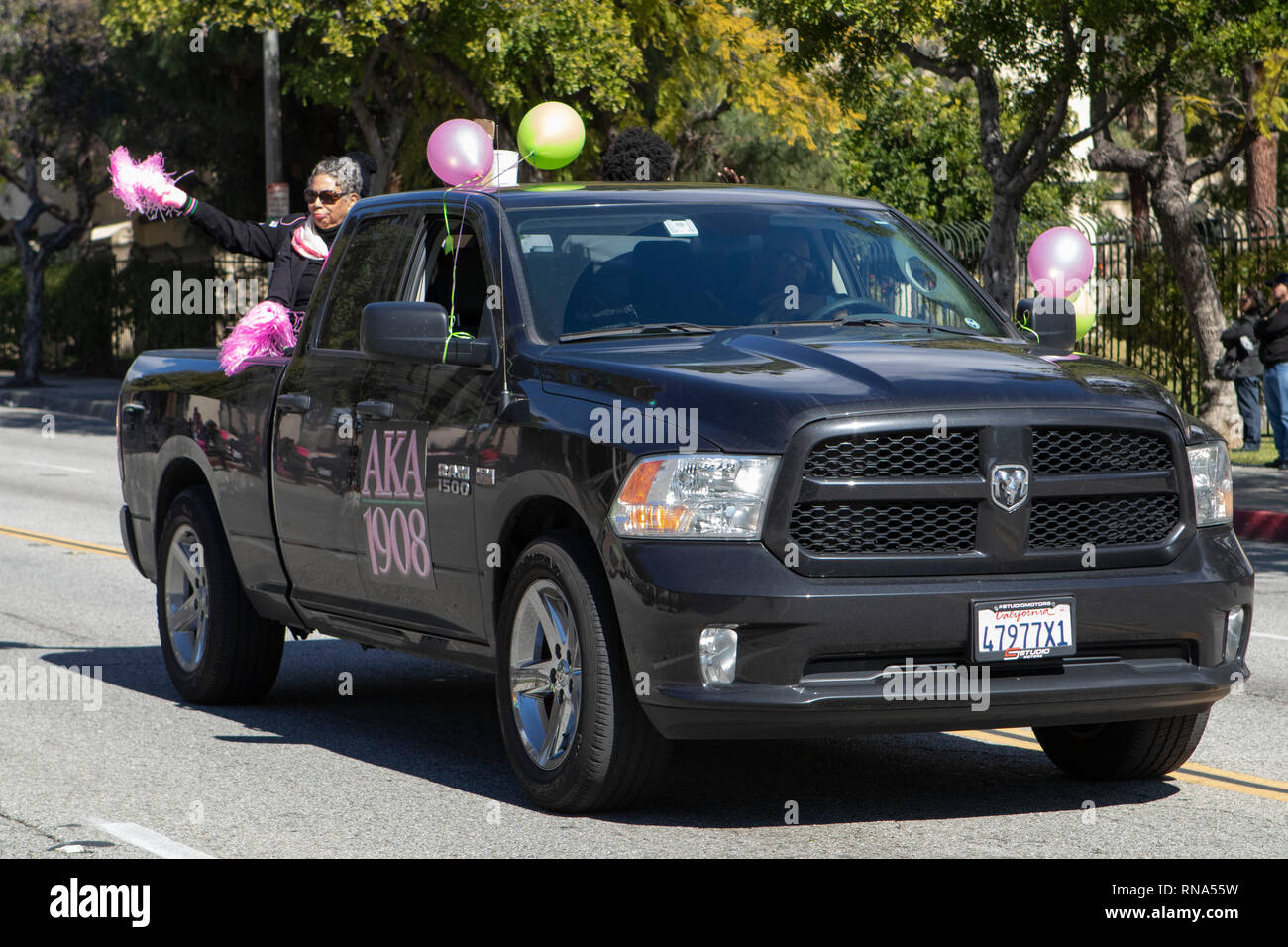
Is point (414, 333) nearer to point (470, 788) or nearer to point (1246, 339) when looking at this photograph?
point (470, 788)

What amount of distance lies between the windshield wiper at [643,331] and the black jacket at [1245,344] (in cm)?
1450

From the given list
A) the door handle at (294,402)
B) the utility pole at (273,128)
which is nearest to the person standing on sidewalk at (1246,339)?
the utility pole at (273,128)

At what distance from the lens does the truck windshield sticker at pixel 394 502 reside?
6.80 metres

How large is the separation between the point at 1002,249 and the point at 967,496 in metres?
15.1

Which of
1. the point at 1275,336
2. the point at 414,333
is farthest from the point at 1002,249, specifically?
the point at 414,333

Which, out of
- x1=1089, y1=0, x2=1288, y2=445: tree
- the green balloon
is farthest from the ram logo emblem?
x1=1089, y1=0, x2=1288, y2=445: tree

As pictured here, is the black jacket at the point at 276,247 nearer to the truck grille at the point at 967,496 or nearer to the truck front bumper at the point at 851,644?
the truck front bumper at the point at 851,644

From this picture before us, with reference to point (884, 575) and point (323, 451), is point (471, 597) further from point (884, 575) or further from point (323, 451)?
point (884, 575)

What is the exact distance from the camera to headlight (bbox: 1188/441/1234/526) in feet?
19.9

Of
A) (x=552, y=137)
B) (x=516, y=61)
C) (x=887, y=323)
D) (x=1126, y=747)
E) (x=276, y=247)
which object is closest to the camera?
(x=1126, y=747)

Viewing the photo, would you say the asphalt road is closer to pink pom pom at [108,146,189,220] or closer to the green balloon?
pink pom pom at [108,146,189,220]

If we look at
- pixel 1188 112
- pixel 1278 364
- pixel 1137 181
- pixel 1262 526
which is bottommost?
pixel 1262 526

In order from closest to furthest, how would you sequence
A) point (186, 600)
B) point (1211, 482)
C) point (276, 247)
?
point (1211, 482) < point (186, 600) < point (276, 247)

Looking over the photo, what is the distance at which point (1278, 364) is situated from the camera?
19109 mm
